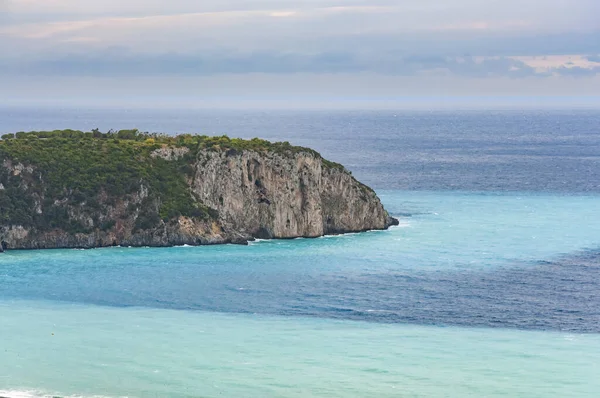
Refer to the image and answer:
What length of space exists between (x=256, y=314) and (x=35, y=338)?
55.0ft

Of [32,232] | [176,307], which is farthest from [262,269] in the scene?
[32,232]

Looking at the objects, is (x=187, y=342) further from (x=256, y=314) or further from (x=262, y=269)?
(x=262, y=269)

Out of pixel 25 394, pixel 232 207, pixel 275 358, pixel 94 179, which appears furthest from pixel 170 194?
pixel 25 394

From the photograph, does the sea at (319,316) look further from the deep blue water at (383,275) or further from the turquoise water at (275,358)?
the deep blue water at (383,275)

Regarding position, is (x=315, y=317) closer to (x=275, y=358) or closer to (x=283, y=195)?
(x=275, y=358)

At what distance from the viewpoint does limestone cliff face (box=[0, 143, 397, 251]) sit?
11231cm

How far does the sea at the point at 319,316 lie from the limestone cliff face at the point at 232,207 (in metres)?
2.50

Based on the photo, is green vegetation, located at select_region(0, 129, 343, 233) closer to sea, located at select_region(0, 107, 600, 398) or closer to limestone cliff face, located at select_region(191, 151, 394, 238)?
limestone cliff face, located at select_region(191, 151, 394, 238)

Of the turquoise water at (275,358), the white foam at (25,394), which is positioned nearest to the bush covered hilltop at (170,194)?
the turquoise water at (275,358)

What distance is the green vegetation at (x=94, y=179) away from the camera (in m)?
113

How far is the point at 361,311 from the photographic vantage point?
82.8 m

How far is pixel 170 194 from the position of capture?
11638 centimetres

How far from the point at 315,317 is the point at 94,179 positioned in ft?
146

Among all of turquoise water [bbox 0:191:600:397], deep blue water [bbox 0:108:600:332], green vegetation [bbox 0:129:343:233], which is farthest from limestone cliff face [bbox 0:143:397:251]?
deep blue water [bbox 0:108:600:332]
